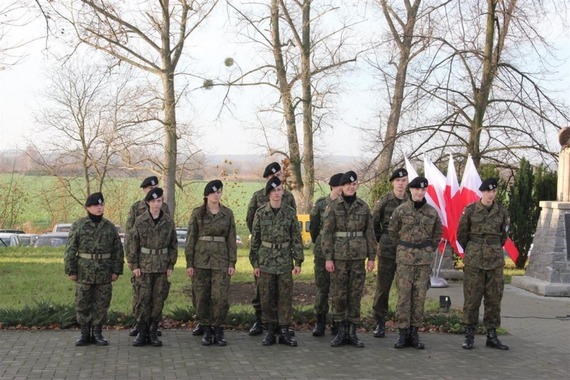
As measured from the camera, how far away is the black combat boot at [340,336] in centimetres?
946

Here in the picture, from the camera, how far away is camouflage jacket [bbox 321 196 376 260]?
377 inches

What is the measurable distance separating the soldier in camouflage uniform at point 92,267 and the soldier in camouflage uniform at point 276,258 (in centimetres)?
163

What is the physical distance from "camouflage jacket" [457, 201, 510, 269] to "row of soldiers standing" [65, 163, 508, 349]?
1 centimetres

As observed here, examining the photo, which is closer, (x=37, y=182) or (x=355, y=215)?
(x=355, y=215)

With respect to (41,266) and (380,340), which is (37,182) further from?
(380,340)

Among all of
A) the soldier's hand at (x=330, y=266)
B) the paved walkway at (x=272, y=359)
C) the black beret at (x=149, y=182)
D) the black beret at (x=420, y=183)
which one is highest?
the black beret at (x=420, y=183)

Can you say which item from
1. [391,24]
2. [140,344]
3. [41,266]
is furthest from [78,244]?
A: [391,24]

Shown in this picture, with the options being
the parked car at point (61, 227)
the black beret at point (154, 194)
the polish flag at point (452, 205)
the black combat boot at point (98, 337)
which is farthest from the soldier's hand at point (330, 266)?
the parked car at point (61, 227)

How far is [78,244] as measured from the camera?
367 inches

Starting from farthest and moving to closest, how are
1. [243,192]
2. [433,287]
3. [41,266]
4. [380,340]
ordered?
[243,192]
[41,266]
[433,287]
[380,340]

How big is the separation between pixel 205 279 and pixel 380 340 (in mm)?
2242

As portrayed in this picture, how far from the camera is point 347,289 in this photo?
31.8 ft

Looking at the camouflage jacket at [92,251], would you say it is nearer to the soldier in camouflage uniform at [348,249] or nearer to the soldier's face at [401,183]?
the soldier in camouflage uniform at [348,249]

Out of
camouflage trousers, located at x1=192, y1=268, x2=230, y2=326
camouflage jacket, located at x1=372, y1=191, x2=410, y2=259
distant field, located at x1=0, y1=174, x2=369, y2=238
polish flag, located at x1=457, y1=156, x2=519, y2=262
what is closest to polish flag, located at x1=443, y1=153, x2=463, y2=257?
polish flag, located at x1=457, y1=156, x2=519, y2=262
